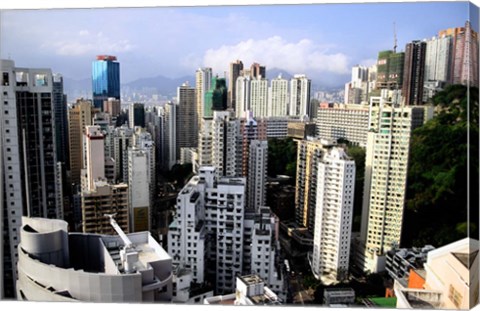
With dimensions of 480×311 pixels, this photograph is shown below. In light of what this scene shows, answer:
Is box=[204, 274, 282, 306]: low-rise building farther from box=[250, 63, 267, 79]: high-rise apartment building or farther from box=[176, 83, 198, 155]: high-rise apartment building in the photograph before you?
box=[176, 83, 198, 155]: high-rise apartment building

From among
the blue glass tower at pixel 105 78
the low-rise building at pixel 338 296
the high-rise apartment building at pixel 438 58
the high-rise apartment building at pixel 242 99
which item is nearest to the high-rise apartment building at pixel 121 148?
the blue glass tower at pixel 105 78

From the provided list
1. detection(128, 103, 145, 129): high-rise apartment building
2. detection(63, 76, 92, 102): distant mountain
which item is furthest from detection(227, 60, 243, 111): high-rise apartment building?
detection(63, 76, 92, 102): distant mountain

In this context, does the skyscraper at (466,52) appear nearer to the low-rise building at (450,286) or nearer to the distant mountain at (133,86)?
the low-rise building at (450,286)

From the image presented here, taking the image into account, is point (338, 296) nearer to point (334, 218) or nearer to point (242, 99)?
point (334, 218)

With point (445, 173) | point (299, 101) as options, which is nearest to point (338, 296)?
point (445, 173)

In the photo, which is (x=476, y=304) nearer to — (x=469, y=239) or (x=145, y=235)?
(x=469, y=239)
